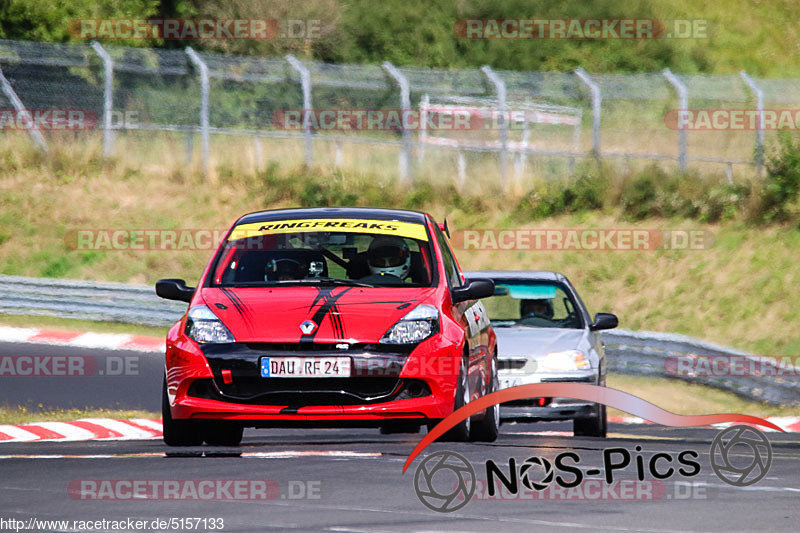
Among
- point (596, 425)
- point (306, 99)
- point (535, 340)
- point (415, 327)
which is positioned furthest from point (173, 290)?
point (306, 99)

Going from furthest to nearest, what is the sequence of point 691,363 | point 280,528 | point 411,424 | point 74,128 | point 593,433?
1. point 74,128
2. point 691,363
3. point 593,433
4. point 411,424
5. point 280,528

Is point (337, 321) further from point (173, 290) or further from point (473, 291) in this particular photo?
point (173, 290)

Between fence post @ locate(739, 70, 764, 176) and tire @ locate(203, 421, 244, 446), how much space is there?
17.9 metres

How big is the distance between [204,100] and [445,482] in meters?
22.1

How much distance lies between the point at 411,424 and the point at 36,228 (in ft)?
69.0

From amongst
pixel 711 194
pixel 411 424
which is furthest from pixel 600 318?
pixel 711 194

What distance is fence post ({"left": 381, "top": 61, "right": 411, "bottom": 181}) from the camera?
28.2 meters

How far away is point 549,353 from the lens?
13.4 m

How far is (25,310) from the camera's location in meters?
24.3

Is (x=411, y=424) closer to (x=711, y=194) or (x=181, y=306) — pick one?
(x=181, y=306)

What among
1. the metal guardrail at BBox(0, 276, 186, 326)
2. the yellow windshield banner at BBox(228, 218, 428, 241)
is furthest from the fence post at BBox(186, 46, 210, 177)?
the yellow windshield banner at BBox(228, 218, 428, 241)

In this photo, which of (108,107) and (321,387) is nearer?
(321,387)

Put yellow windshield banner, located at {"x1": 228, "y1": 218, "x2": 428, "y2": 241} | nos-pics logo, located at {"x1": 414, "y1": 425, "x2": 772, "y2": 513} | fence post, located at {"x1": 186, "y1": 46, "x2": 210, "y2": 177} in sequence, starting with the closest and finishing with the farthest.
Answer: nos-pics logo, located at {"x1": 414, "y1": 425, "x2": 772, "y2": 513}, yellow windshield banner, located at {"x1": 228, "y1": 218, "x2": 428, "y2": 241}, fence post, located at {"x1": 186, "y1": 46, "x2": 210, "y2": 177}

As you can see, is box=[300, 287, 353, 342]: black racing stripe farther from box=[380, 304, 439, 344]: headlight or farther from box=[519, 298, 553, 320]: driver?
box=[519, 298, 553, 320]: driver
